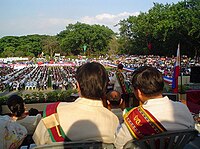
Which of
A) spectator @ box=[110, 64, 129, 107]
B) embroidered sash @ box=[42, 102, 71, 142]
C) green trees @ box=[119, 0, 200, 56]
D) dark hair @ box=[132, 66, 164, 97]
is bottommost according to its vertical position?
spectator @ box=[110, 64, 129, 107]

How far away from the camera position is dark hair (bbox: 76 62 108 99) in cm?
157

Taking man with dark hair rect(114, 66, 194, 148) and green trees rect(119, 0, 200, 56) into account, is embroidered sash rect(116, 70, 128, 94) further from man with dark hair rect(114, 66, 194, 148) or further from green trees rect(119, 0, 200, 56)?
green trees rect(119, 0, 200, 56)

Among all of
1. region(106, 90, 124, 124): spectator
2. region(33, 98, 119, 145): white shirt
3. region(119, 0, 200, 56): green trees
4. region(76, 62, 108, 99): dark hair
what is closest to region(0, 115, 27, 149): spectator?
region(33, 98, 119, 145): white shirt

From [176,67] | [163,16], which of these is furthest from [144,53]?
[176,67]

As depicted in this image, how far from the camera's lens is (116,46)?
64812 mm

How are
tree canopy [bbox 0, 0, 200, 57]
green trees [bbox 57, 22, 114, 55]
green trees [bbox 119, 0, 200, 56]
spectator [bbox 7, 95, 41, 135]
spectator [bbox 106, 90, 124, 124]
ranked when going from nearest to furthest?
spectator [bbox 7, 95, 41, 135] < spectator [bbox 106, 90, 124, 124] < green trees [bbox 119, 0, 200, 56] < tree canopy [bbox 0, 0, 200, 57] < green trees [bbox 57, 22, 114, 55]

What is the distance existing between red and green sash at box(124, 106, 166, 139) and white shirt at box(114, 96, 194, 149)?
4 cm

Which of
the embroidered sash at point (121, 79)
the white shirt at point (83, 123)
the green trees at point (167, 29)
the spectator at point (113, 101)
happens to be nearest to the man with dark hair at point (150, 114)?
the white shirt at point (83, 123)

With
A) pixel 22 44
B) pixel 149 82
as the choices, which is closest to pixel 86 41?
pixel 22 44

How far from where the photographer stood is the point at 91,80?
157 cm

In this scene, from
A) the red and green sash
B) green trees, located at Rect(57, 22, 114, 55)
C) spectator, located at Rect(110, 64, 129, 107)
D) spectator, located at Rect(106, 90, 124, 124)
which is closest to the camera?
the red and green sash

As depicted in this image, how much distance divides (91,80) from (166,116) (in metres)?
0.51

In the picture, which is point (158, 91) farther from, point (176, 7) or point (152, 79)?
point (176, 7)

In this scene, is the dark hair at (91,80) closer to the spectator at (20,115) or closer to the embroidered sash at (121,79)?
the spectator at (20,115)
